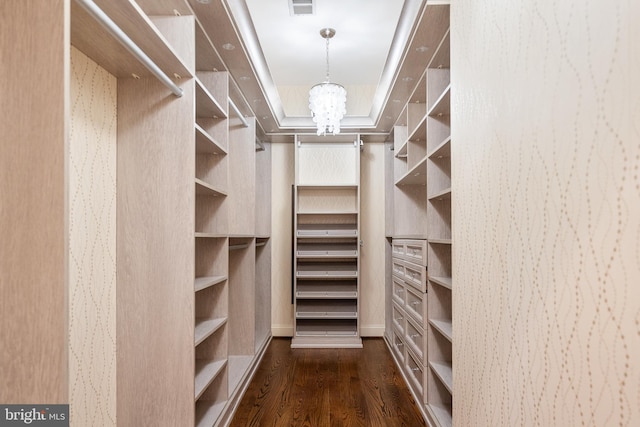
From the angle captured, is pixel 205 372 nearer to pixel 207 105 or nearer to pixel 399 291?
pixel 207 105

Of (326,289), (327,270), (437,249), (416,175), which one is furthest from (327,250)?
(437,249)

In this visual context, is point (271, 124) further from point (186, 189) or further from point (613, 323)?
point (613, 323)

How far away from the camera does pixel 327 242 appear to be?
4.40 meters

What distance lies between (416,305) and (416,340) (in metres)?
0.25

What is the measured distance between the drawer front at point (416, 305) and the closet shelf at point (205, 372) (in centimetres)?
127

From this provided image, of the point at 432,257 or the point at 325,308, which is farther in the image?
the point at 325,308

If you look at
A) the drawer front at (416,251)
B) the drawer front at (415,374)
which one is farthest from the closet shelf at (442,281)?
the drawer front at (415,374)

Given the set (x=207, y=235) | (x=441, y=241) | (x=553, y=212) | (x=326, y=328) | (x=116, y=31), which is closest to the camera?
(x=553, y=212)

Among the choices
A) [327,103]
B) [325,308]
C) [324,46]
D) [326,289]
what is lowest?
[325,308]

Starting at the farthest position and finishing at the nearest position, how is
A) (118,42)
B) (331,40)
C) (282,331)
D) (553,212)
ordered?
(282,331) → (331,40) → (118,42) → (553,212)

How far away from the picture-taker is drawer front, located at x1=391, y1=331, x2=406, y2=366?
340 cm

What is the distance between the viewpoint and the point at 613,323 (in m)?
0.80

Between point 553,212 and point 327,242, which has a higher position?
point 553,212

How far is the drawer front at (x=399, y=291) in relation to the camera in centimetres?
338
